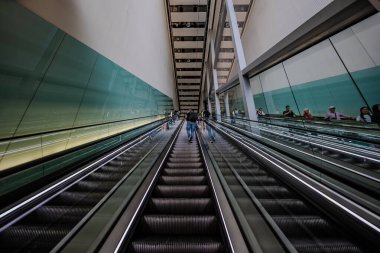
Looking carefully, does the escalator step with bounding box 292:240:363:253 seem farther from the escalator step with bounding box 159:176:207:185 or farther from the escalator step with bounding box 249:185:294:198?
the escalator step with bounding box 159:176:207:185

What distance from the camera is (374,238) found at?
102cm

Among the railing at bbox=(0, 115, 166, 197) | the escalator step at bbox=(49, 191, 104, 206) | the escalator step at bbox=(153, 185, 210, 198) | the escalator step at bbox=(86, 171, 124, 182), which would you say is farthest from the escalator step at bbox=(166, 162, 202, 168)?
the escalator step at bbox=(49, 191, 104, 206)

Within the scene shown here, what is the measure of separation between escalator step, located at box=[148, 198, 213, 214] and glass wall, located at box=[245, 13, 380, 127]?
121 inches

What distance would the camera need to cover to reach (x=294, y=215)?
1.62 meters

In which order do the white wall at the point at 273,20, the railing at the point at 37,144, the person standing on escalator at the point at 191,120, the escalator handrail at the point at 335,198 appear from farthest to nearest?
1. the person standing on escalator at the point at 191,120
2. the white wall at the point at 273,20
3. the railing at the point at 37,144
4. the escalator handrail at the point at 335,198

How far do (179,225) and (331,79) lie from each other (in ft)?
15.6

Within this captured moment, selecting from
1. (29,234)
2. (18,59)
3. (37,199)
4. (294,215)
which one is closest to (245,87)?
(294,215)

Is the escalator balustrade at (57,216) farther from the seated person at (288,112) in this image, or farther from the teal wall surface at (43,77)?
the seated person at (288,112)

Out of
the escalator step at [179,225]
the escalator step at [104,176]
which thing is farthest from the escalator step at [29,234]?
the escalator step at [179,225]

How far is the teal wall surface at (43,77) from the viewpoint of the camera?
255 centimetres

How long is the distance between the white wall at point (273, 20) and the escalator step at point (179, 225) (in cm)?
495

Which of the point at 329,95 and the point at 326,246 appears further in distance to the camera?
the point at 329,95

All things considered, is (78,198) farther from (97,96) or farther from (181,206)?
(97,96)

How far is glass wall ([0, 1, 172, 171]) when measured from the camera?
2527 millimetres
